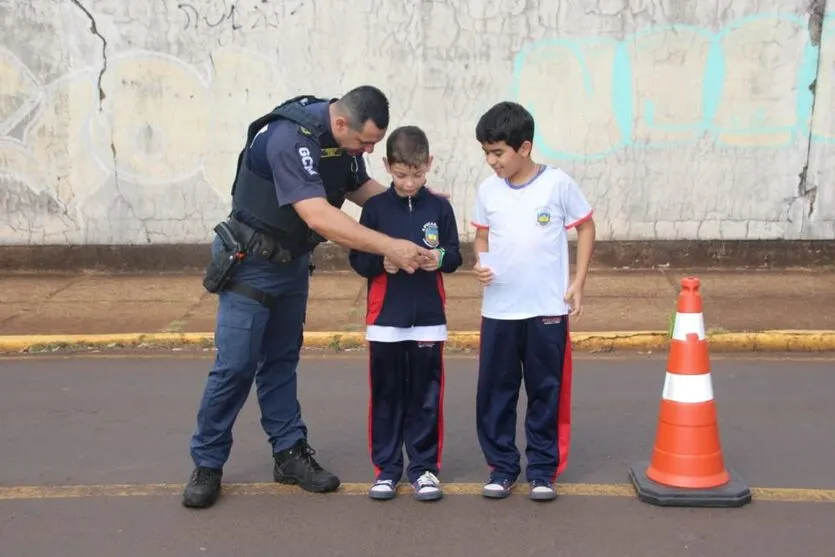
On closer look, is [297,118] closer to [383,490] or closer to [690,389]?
[383,490]

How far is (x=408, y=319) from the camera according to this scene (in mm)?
3951

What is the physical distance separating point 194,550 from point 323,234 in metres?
1.39

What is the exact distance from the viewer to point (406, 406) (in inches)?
164

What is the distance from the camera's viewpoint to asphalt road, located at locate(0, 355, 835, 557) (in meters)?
3.76

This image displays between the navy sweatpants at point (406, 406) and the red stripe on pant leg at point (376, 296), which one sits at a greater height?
the red stripe on pant leg at point (376, 296)

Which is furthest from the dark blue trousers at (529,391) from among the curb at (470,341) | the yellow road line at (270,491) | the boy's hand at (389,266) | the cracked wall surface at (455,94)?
the cracked wall surface at (455,94)

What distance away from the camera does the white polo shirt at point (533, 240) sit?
3961mm

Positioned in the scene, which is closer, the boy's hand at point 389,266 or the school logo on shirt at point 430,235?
the boy's hand at point 389,266

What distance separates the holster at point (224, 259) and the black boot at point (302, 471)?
894 millimetres

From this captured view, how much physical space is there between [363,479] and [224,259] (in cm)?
130

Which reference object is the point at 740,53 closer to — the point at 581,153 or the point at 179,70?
the point at 581,153

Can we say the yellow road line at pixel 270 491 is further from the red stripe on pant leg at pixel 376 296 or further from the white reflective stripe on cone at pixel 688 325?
the red stripe on pant leg at pixel 376 296

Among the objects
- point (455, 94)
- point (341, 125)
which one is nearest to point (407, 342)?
point (341, 125)

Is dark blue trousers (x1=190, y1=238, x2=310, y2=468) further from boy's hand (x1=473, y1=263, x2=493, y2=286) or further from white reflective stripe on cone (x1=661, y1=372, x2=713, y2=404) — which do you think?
white reflective stripe on cone (x1=661, y1=372, x2=713, y2=404)
